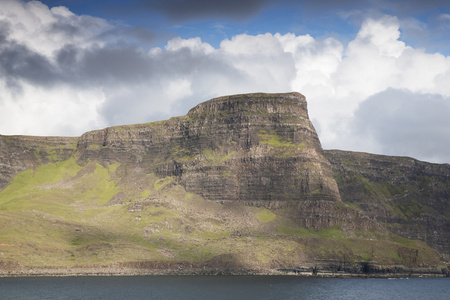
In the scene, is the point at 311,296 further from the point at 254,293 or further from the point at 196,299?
the point at 196,299

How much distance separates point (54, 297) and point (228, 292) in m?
58.2

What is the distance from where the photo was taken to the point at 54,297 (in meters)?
177

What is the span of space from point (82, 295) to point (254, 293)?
2267 inches

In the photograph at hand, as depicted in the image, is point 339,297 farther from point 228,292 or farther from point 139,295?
point 139,295

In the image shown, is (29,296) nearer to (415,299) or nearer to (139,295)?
(139,295)

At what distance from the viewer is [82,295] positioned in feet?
602

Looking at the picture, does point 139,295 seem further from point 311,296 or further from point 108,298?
point 311,296

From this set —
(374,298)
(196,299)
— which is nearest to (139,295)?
(196,299)

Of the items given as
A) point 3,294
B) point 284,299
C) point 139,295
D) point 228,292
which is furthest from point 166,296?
point 3,294

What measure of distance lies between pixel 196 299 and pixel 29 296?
51.8m

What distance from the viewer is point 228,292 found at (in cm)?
19850

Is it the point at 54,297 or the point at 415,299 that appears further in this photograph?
the point at 415,299

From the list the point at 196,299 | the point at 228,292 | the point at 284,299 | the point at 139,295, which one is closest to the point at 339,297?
the point at 284,299

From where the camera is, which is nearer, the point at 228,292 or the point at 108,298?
the point at 108,298
